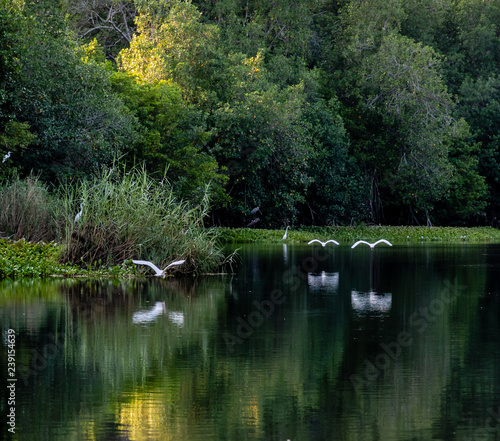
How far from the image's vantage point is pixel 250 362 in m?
9.36

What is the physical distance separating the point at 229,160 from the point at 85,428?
3796 centimetres

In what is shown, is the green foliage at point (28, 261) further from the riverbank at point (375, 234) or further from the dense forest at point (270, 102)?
the riverbank at point (375, 234)

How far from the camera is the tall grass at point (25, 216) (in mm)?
21906

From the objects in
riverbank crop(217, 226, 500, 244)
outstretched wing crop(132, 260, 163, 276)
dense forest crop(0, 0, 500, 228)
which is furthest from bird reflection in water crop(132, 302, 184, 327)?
riverbank crop(217, 226, 500, 244)

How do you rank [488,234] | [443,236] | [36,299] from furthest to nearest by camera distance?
[488,234] → [443,236] → [36,299]

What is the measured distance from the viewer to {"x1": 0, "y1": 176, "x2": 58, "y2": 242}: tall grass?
2191cm

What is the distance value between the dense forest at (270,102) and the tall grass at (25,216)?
16.5 ft

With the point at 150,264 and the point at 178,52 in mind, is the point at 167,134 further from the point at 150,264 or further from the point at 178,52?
the point at 150,264

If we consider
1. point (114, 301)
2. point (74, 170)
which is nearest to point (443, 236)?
point (74, 170)

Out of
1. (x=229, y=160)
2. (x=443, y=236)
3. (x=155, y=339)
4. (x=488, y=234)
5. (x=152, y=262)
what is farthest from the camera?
(x=488, y=234)

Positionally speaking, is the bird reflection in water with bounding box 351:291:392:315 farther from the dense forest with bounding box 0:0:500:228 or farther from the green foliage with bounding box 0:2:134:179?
the dense forest with bounding box 0:0:500:228

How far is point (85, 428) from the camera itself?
6605mm

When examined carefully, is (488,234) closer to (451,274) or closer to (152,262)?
(451,274)

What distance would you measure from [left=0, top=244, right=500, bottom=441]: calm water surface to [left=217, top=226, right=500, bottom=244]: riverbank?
25.2 meters
